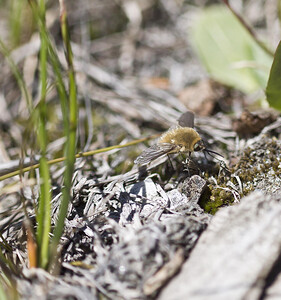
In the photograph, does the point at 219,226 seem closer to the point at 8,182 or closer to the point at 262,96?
the point at 8,182

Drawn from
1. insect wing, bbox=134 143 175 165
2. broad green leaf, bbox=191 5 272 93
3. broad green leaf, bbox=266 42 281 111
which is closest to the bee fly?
insect wing, bbox=134 143 175 165

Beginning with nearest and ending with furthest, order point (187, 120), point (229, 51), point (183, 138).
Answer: point (183, 138), point (187, 120), point (229, 51)

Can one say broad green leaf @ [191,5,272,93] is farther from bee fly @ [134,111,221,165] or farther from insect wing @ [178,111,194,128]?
bee fly @ [134,111,221,165]

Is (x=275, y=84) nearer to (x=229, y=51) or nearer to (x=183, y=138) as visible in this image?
(x=183, y=138)

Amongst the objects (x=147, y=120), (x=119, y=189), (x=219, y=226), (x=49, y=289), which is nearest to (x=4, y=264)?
(x=49, y=289)

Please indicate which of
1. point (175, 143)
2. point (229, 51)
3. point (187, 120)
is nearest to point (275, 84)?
point (187, 120)

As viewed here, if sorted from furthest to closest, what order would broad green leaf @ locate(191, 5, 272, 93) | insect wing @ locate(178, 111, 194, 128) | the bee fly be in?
1. broad green leaf @ locate(191, 5, 272, 93)
2. insect wing @ locate(178, 111, 194, 128)
3. the bee fly
